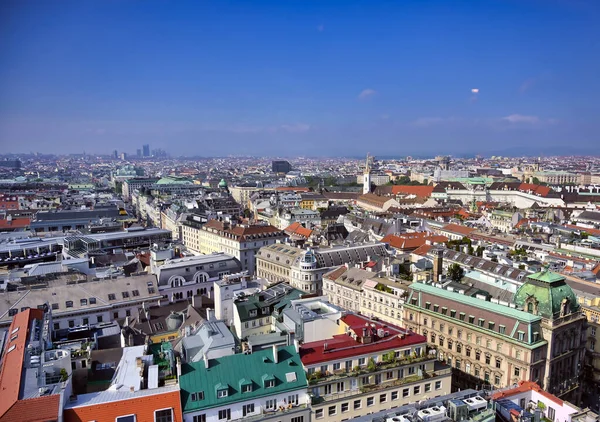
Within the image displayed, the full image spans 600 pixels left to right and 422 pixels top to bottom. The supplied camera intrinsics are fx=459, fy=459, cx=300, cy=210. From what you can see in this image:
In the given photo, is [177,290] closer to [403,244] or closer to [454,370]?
[454,370]

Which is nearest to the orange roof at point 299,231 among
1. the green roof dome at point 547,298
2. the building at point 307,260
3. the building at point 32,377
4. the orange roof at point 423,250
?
the building at point 307,260

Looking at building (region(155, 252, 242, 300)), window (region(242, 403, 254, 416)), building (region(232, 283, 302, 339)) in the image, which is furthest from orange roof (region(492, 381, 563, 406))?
building (region(155, 252, 242, 300))

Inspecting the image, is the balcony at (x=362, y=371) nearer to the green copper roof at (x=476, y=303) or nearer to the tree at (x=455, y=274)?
the green copper roof at (x=476, y=303)

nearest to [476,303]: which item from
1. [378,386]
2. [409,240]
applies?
[378,386]

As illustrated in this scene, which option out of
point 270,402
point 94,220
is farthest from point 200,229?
point 270,402

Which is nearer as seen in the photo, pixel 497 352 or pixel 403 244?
pixel 497 352

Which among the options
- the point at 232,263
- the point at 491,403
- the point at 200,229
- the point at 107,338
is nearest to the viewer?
the point at 491,403

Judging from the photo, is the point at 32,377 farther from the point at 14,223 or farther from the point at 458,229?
the point at 14,223
